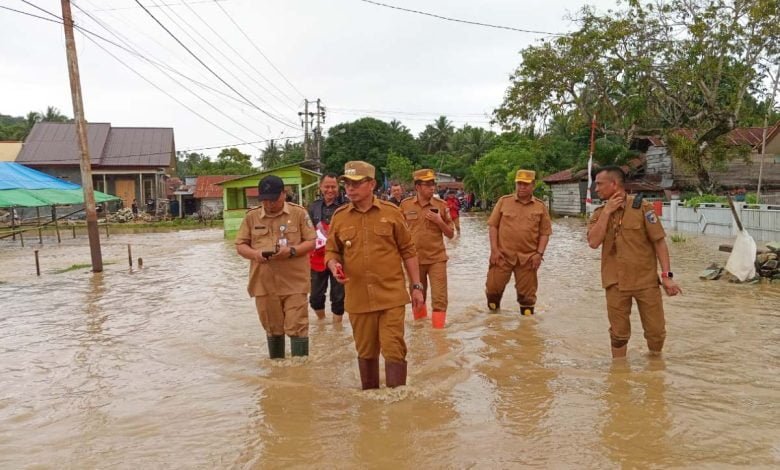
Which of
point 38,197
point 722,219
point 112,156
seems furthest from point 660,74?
point 112,156

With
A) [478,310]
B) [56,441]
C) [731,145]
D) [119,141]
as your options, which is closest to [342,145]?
[119,141]

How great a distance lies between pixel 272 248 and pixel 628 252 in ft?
9.18

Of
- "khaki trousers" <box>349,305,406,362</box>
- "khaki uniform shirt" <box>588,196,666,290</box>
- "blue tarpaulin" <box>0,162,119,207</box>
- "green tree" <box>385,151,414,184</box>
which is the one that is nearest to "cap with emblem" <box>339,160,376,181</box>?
"khaki trousers" <box>349,305,406,362</box>

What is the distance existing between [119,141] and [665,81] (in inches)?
1250

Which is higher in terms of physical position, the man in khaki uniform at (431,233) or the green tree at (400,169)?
the green tree at (400,169)

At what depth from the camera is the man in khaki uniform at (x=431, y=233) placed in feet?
22.7

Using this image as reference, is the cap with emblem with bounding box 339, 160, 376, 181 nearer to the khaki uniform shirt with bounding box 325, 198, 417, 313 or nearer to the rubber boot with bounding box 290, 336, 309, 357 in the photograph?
the khaki uniform shirt with bounding box 325, 198, 417, 313

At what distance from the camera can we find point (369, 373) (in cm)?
467

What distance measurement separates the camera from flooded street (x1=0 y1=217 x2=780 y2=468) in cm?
373

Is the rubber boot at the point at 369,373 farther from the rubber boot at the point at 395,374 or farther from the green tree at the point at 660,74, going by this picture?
the green tree at the point at 660,74

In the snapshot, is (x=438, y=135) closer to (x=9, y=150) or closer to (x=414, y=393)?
(x=9, y=150)

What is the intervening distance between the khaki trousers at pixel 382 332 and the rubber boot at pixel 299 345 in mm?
1124

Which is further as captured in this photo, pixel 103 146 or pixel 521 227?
pixel 103 146

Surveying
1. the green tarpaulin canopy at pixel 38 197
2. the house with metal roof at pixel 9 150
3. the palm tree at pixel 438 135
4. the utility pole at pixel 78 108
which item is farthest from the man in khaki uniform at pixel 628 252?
Result: the palm tree at pixel 438 135
